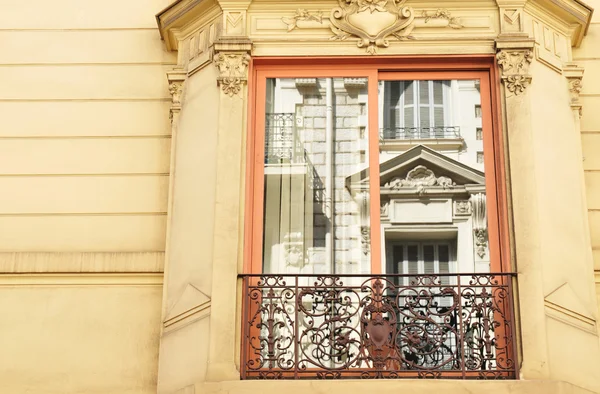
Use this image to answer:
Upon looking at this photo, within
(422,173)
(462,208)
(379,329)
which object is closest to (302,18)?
(422,173)

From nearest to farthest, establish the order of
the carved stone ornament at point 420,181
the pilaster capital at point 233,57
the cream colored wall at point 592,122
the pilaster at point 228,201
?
the pilaster at point 228,201, the carved stone ornament at point 420,181, the pilaster capital at point 233,57, the cream colored wall at point 592,122

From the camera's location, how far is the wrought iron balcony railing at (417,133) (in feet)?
37.8

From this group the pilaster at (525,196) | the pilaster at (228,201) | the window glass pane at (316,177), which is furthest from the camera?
the window glass pane at (316,177)

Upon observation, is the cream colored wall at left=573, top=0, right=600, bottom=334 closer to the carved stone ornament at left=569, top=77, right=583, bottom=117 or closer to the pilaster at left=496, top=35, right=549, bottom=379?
the carved stone ornament at left=569, top=77, right=583, bottom=117

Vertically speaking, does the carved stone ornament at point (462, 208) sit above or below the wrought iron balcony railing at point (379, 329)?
above

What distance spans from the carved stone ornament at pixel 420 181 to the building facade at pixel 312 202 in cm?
2

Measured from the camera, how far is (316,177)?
37.7ft

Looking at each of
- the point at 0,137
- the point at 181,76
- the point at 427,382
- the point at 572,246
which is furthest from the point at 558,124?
the point at 0,137

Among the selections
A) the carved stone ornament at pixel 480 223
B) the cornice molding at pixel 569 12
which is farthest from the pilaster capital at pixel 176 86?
the cornice molding at pixel 569 12

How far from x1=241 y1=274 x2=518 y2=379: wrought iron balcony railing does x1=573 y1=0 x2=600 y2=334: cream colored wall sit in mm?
1440

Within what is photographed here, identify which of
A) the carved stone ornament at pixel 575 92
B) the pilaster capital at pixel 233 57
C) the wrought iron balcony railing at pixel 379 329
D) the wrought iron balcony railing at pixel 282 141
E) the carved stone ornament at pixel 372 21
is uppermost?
the carved stone ornament at pixel 372 21

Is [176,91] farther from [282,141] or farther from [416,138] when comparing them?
[416,138]

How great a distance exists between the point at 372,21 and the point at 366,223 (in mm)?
2013

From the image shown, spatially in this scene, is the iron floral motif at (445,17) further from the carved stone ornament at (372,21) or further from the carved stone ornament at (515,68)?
the carved stone ornament at (515,68)
